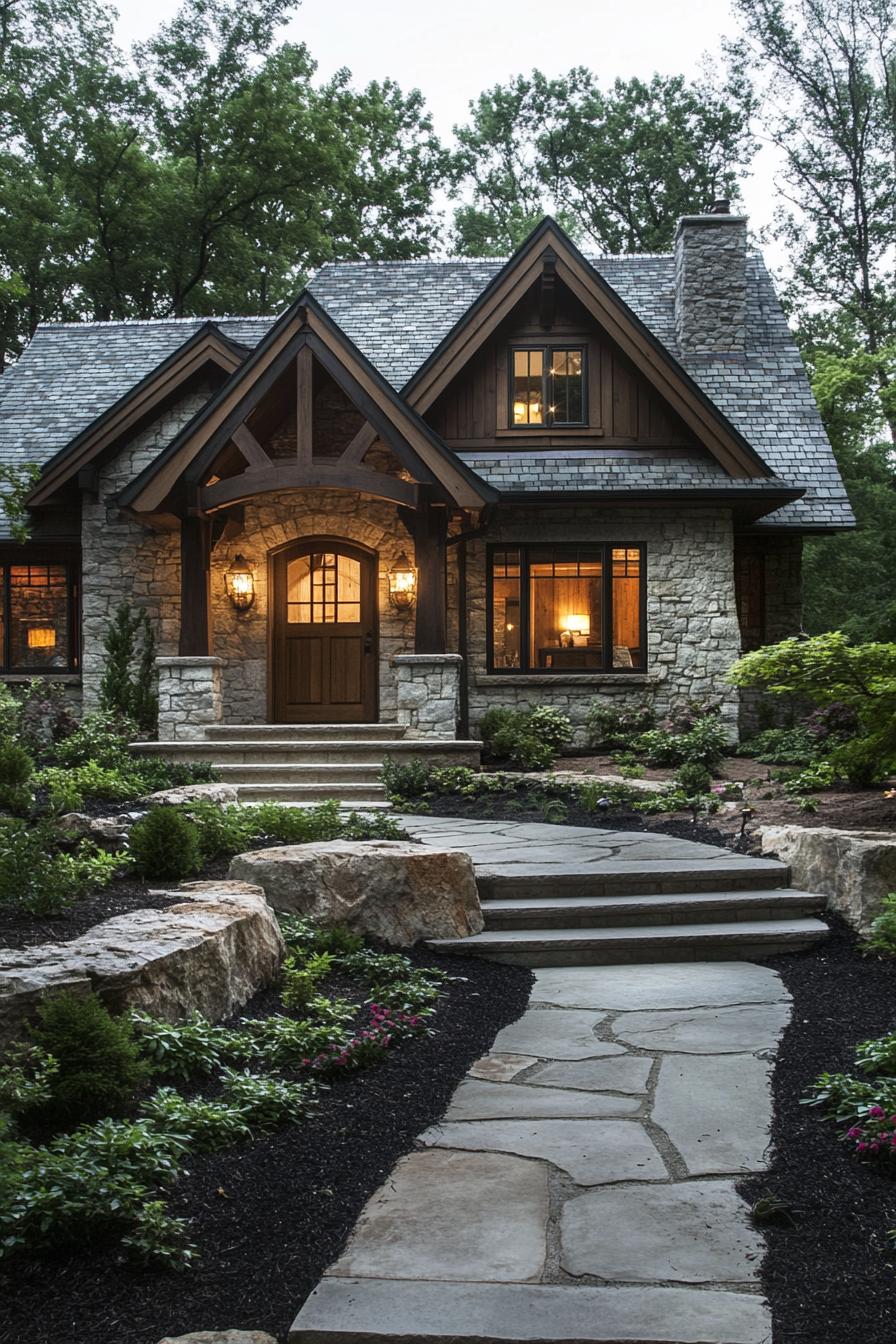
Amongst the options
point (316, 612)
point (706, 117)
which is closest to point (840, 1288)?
point (316, 612)

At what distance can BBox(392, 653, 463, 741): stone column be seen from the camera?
12.1m

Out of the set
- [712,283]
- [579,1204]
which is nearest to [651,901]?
[579,1204]

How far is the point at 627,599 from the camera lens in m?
14.1

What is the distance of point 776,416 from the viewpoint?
1512 cm

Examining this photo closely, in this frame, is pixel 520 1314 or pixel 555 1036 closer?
pixel 520 1314

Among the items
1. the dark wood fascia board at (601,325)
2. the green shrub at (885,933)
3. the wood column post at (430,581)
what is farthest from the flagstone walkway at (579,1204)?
the dark wood fascia board at (601,325)

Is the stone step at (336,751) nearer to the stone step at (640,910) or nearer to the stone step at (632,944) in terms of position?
the stone step at (640,910)

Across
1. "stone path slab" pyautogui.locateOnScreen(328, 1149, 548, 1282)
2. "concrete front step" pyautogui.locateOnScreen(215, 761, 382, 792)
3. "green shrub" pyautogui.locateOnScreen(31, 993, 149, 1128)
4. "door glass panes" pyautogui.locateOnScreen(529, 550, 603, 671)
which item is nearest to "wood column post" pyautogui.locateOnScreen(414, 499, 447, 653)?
"concrete front step" pyautogui.locateOnScreen(215, 761, 382, 792)

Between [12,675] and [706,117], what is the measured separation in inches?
891

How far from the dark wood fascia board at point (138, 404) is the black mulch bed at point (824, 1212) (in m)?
11.6

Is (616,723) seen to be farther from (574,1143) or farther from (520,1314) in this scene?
(520,1314)

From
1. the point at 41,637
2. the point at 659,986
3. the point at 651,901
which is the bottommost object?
the point at 659,986

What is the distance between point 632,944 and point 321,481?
7.63 metres

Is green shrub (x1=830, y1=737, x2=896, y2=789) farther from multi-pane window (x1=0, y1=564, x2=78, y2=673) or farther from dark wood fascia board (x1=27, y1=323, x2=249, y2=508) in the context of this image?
multi-pane window (x1=0, y1=564, x2=78, y2=673)
